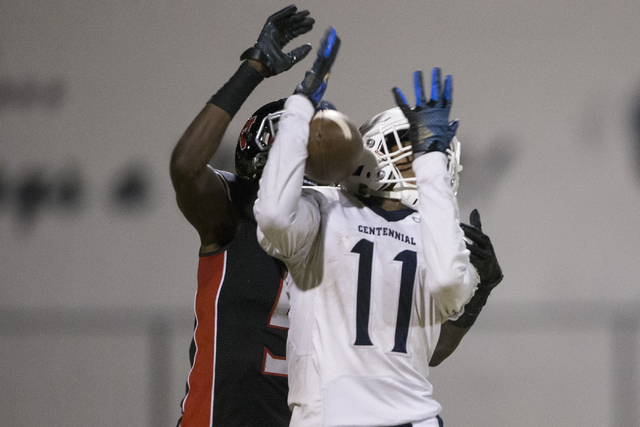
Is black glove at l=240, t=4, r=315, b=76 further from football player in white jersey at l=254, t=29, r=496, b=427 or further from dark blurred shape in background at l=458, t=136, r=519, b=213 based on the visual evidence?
dark blurred shape in background at l=458, t=136, r=519, b=213

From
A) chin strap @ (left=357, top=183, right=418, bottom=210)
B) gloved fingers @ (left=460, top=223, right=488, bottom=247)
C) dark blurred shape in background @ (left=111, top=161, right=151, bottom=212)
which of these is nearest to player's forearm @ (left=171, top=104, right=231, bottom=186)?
chin strap @ (left=357, top=183, right=418, bottom=210)

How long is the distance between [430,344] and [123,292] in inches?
101

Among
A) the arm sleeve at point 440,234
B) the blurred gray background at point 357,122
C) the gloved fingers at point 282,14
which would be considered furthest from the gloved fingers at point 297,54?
the blurred gray background at point 357,122

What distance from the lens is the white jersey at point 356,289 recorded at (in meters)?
1.28

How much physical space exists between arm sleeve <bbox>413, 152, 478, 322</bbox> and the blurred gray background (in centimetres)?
222

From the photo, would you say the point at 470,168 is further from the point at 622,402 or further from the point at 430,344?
the point at 430,344

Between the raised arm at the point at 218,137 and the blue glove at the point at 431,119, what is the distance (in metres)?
0.46

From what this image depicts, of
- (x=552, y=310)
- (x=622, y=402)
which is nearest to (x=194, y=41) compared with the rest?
(x=552, y=310)

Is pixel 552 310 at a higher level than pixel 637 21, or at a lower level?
lower

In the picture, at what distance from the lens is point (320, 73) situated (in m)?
1.40

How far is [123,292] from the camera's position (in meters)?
3.53

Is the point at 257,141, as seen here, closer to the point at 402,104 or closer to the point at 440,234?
the point at 402,104

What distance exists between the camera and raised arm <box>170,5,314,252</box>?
157 cm

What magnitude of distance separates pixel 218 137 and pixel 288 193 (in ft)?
1.48
